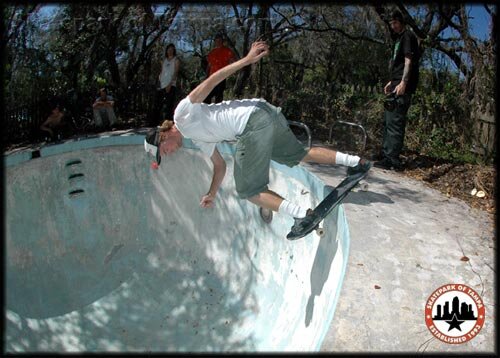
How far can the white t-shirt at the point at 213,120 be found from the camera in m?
3.66

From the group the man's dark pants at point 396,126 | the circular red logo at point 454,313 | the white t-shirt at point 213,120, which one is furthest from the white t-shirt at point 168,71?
the circular red logo at point 454,313

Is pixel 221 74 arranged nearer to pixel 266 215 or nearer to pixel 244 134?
pixel 244 134

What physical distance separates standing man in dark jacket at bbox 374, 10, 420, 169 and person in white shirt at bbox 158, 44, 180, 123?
13.9 feet

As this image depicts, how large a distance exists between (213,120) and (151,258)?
2601 mm

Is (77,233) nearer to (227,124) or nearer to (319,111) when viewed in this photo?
(227,124)

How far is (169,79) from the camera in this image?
27.7ft

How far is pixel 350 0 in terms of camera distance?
32.7 ft

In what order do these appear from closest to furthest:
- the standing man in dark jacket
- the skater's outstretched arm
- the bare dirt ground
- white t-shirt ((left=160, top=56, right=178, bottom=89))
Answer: the skater's outstretched arm < the bare dirt ground < the standing man in dark jacket < white t-shirt ((left=160, top=56, right=178, bottom=89))

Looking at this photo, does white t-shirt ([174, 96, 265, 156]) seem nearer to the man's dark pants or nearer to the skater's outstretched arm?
the skater's outstretched arm

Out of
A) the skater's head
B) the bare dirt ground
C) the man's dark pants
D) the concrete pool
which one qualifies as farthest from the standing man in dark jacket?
the skater's head

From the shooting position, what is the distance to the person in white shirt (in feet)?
27.5

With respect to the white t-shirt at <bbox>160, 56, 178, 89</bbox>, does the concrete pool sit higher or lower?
lower

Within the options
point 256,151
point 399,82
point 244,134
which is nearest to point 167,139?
point 244,134

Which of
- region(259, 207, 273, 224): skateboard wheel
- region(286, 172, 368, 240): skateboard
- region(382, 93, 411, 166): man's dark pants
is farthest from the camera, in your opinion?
region(382, 93, 411, 166): man's dark pants
